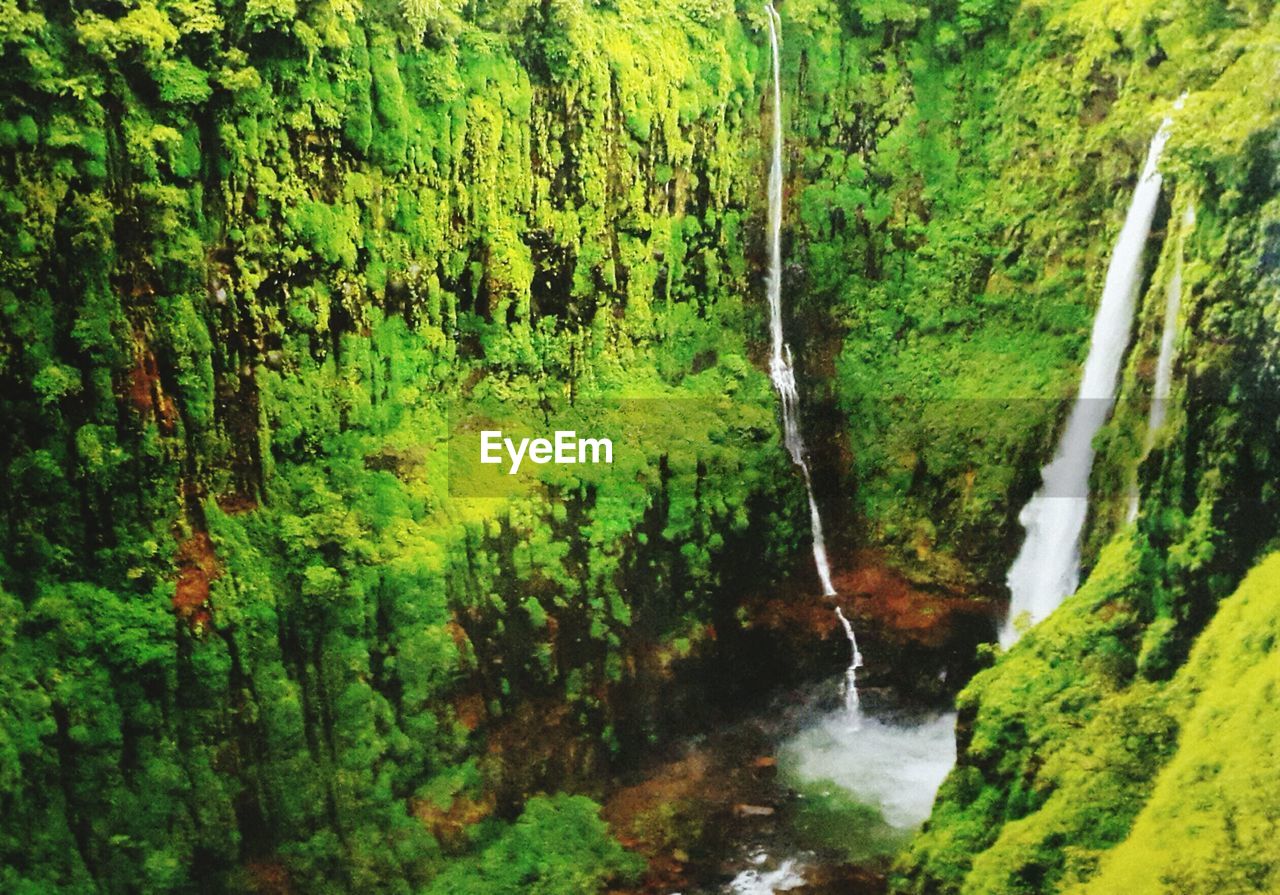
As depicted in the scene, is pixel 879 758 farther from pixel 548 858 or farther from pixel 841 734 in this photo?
pixel 548 858

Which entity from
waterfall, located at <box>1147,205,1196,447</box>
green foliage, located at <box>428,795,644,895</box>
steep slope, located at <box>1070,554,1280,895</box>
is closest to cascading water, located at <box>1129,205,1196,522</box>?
waterfall, located at <box>1147,205,1196,447</box>

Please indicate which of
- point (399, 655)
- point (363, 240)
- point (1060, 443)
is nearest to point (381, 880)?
point (399, 655)

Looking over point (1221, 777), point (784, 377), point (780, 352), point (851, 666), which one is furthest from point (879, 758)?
point (780, 352)

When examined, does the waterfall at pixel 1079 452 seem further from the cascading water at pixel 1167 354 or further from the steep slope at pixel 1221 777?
the steep slope at pixel 1221 777

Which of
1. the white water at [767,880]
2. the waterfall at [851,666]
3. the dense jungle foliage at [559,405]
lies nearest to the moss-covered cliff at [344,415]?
the dense jungle foliage at [559,405]

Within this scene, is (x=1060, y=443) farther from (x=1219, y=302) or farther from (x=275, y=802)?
(x=275, y=802)

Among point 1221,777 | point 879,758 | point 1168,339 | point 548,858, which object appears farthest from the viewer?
point 879,758
